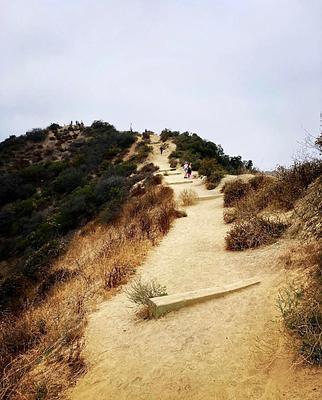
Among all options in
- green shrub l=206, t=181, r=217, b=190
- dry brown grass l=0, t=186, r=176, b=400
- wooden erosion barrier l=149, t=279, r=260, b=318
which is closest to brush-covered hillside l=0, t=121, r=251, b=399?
dry brown grass l=0, t=186, r=176, b=400

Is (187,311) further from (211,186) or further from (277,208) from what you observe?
(211,186)

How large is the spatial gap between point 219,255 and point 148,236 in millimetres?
2920

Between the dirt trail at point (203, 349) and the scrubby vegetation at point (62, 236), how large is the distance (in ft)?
1.61

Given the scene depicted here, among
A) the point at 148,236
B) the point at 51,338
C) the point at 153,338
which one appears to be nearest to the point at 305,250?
the point at 153,338

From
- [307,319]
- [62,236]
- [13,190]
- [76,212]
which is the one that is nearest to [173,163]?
[76,212]

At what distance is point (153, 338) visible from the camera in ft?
16.7

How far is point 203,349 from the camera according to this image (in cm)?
451

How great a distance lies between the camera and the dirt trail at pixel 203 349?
148 inches

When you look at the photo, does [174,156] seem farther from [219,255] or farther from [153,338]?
[153,338]

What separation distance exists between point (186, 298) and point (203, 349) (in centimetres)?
134

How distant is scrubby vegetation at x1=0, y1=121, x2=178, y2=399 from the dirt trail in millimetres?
490

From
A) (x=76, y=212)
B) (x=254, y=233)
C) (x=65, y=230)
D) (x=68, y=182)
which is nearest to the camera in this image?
(x=254, y=233)

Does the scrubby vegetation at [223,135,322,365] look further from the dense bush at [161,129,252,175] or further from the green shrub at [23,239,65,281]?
the dense bush at [161,129,252,175]

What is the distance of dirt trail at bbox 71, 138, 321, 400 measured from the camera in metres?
3.75
